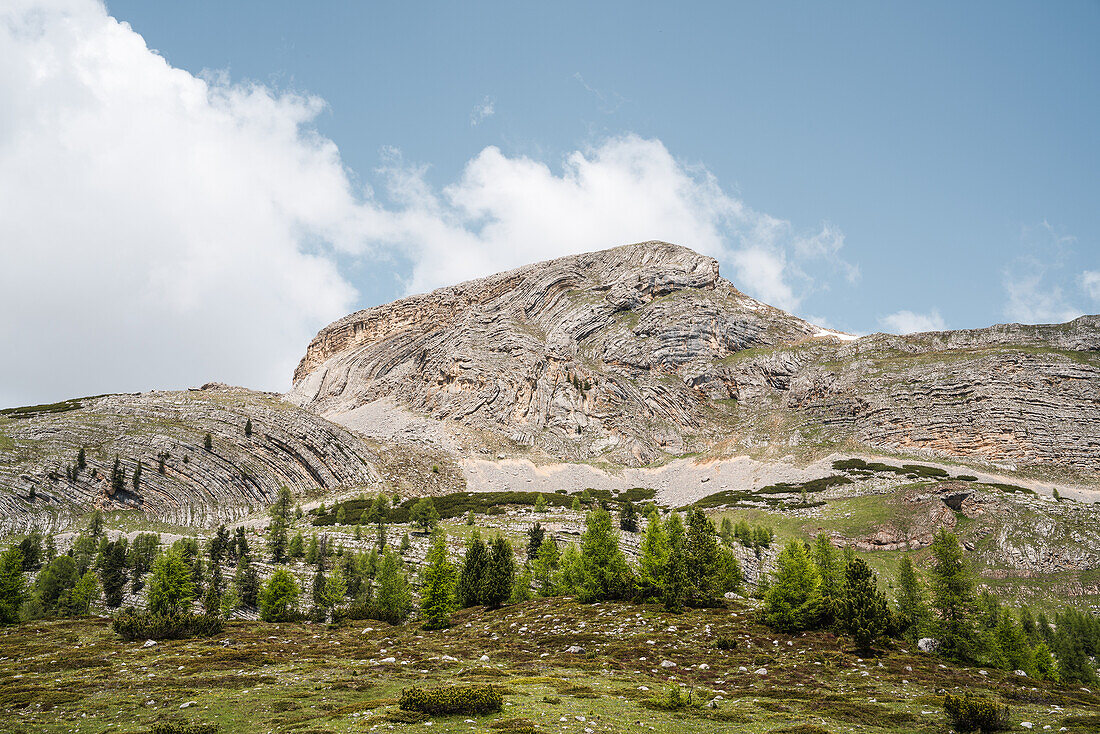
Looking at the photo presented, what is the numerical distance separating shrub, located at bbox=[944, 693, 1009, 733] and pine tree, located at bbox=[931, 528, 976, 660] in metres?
18.7

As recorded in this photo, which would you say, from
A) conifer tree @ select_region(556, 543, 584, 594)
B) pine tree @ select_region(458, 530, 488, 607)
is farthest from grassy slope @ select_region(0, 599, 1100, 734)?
pine tree @ select_region(458, 530, 488, 607)

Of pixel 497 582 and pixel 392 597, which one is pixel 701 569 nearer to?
pixel 497 582

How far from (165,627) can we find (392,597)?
19.8m

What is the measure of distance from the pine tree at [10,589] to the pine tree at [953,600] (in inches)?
2926

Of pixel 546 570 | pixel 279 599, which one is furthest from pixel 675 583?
pixel 279 599

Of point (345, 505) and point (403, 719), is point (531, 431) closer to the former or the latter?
point (345, 505)

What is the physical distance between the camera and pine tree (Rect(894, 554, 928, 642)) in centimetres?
3997

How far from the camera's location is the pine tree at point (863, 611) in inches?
1324

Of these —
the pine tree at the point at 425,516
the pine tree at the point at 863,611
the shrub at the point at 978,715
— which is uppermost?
the pine tree at the point at 425,516

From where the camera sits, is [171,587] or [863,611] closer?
[863,611]

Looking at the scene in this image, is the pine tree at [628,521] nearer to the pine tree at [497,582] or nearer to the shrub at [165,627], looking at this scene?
the pine tree at [497,582]

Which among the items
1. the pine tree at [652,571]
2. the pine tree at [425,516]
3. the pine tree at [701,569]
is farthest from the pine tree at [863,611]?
the pine tree at [425,516]

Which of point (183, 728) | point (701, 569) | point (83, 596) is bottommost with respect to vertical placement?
point (701, 569)

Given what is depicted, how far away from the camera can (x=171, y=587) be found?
52531 mm
